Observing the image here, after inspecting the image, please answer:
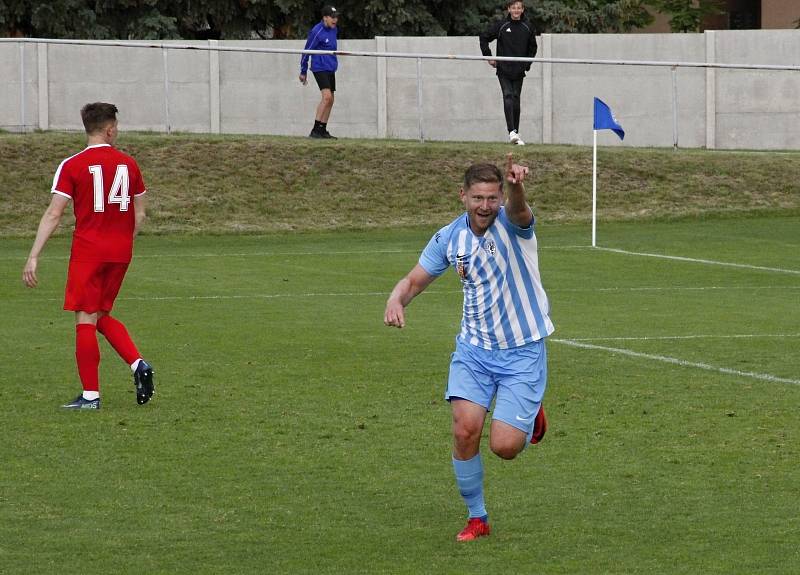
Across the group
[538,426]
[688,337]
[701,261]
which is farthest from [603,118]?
[538,426]

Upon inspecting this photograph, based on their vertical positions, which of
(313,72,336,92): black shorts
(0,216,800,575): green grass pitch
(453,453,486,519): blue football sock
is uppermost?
(313,72,336,92): black shorts

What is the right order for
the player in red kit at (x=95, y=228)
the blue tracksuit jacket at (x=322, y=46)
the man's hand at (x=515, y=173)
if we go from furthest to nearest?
1. the blue tracksuit jacket at (x=322, y=46)
2. the player in red kit at (x=95, y=228)
3. the man's hand at (x=515, y=173)

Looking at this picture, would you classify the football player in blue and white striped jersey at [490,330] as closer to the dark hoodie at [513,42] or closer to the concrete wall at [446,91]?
the dark hoodie at [513,42]

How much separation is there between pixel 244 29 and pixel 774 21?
15521 millimetres

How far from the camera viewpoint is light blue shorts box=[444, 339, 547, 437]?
285 inches

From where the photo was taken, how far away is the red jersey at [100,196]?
34.3 feet

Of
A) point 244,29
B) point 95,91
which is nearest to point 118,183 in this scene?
point 95,91

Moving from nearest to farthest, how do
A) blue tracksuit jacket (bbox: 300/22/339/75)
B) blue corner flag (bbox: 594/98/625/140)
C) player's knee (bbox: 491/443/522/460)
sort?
player's knee (bbox: 491/443/522/460), blue corner flag (bbox: 594/98/625/140), blue tracksuit jacket (bbox: 300/22/339/75)

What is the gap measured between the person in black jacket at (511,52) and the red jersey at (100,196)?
1791cm

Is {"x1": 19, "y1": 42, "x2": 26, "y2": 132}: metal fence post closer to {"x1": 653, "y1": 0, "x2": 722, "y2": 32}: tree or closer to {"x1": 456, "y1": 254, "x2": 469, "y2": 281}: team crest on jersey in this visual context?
{"x1": 653, "y1": 0, "x2": 722, "y2": 32}: tree

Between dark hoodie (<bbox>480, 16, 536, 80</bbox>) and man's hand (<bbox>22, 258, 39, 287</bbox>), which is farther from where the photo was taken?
dark hoodie (<bbox>480, 16, 536, 80</bbox>)

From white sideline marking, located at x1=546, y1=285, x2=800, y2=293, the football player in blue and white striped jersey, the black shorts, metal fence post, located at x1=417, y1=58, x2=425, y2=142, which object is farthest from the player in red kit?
metal fence post, located at x1=417, y1=58, x2=425, y2=142

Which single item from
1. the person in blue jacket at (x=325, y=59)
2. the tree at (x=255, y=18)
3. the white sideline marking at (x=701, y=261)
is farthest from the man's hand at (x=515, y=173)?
the tree at (x=255, y=18)

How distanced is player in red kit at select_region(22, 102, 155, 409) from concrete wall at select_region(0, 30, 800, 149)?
902 inches
